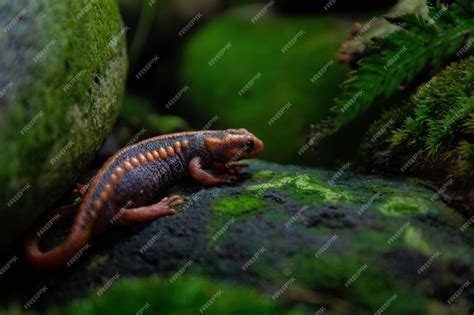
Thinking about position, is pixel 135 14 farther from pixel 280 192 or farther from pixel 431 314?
pixel 431 314

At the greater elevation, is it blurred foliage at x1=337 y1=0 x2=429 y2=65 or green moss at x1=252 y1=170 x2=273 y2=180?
blurred foliage at x1=337 y1=0 x2=429 y2=65

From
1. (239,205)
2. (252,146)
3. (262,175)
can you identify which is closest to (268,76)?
(252,146)

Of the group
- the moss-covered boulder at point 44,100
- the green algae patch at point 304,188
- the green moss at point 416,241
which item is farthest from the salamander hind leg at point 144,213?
the green moss at point 416,241

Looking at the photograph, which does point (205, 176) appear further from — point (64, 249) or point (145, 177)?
point (64, 249)

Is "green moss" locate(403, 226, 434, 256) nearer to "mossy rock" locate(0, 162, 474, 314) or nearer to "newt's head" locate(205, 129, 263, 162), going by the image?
"mossy rock" locate(0, 162, 474, 314)

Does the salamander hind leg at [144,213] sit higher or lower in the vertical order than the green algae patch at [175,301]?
lower

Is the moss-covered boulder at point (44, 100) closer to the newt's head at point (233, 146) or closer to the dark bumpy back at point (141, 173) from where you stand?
the dark bumpy back at point (141, 173)

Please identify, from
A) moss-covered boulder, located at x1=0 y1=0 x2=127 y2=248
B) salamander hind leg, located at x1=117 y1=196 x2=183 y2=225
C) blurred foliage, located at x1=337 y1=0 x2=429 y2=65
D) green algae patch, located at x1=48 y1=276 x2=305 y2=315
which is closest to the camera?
green algae patch, located at x1=48 y1=276 x2=305 y2=315

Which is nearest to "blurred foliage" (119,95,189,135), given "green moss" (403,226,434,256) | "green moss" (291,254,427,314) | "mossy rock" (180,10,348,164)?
"mossy rock" (180,10,348,164)
